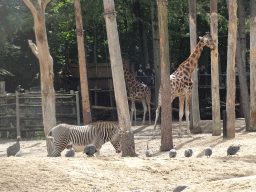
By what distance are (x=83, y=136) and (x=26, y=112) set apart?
7.27m

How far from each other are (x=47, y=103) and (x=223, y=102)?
1416 centimetres

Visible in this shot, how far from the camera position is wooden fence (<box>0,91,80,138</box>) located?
1677 cm

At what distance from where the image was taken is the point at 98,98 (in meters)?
22.0

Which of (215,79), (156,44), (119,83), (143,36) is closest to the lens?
(119,83)

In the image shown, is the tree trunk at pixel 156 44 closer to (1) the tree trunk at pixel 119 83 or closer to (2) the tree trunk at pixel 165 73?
(2) the tree trunk at pixel 165 73

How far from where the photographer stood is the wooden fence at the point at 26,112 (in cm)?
1677

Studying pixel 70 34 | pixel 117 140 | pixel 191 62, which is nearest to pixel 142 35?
pixel 70 34

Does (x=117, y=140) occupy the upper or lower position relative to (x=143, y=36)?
lower

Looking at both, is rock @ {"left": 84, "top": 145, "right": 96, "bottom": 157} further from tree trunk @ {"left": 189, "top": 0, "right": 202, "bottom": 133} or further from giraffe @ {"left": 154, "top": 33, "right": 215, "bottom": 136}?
tree trunk @ {"left": 189, "top": 0, "right": 202, "bottom": 133}

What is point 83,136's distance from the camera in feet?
34.2

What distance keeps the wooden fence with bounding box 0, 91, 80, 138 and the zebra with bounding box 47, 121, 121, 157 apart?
5.94 metres

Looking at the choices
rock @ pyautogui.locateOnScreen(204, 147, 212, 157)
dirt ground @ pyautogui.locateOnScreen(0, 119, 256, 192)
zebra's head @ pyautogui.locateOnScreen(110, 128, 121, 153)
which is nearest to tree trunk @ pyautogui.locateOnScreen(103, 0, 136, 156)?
zebra's head @ pyautogui.locateOnScreen(110, 128, 121, 153)

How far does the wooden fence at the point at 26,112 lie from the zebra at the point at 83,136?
5.94 meters

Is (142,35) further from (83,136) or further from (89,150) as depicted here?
(89,150)
